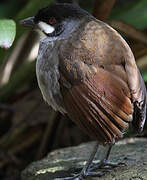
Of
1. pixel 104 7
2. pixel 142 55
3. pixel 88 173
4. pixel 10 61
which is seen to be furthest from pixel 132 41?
pixel 88 173

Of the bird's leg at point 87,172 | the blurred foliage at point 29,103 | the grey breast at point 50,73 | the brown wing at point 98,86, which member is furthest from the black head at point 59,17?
the blurred foliage at point 29,103

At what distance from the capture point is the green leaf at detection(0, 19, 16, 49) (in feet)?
9.37

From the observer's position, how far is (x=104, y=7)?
4156 millimetres

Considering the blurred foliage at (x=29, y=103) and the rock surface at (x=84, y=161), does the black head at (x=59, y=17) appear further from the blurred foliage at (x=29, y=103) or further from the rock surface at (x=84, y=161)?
the blurred foliage at (x=29, y=103)

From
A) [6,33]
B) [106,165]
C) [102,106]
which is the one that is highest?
[6,33]

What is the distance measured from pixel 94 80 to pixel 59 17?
673mm

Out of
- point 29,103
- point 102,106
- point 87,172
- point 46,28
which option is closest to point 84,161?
point 87,172

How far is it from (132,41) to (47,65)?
219cm

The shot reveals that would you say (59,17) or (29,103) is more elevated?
(59,17)

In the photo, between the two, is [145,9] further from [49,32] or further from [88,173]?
[88,173]

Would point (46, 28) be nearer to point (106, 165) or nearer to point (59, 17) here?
point (59, 17)

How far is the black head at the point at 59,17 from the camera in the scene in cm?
320

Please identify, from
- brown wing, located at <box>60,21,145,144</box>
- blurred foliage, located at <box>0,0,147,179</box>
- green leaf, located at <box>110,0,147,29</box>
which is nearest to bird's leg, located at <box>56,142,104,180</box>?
brown wing, located at <box>60,21,145,144</box>

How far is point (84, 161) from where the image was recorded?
146 inches
